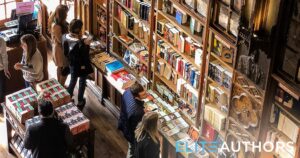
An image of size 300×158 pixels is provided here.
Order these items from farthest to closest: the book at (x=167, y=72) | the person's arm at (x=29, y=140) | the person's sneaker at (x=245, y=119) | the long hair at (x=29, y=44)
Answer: the long hair at (x=29, y=44)
the book at (x=167, y=72)
the person's arm at (x=29, y=140)
the person's sneaker at (x=245, y=119)

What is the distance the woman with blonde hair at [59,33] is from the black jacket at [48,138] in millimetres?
2327

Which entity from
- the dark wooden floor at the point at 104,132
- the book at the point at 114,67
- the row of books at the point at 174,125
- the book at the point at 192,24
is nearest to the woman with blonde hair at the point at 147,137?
the row of books at the point at 174,125

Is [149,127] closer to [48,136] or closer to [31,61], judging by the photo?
[48,136]

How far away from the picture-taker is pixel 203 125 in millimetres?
7418

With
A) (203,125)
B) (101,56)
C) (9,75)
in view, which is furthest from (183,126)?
(9,75)

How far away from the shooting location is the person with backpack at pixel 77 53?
338 inches

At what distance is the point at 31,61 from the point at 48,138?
2.01m

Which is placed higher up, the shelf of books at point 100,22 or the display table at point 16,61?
the shelf of books at point 100,22

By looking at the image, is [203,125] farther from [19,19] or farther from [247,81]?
[19,19]

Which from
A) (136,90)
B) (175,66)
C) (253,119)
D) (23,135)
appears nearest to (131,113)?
(136,90)

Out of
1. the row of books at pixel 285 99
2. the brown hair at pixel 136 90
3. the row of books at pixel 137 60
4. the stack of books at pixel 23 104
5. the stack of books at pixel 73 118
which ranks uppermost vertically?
the row of books at pixel 285 99

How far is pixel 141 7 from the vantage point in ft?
26.8

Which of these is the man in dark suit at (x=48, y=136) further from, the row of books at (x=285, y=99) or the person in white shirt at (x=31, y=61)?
the row of books at (x=285, y=99)

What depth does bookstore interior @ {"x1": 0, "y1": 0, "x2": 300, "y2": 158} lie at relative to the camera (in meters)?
5.92
